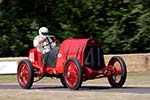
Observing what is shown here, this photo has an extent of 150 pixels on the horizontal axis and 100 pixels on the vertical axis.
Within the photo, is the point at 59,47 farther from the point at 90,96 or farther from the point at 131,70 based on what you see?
the point at 131,70

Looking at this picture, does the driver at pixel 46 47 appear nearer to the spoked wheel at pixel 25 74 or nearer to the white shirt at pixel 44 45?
the white shirt at pixel 44 45

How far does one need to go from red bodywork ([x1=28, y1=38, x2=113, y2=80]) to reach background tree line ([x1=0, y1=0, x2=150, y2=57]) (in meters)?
11.8

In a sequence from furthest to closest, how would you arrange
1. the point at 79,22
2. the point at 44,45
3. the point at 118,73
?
the point at 79,22, the point at 44,45, the point at 118,73

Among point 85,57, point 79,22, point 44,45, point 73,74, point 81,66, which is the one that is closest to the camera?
point 81,66

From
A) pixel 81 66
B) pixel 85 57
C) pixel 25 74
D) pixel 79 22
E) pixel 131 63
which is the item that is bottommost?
pixel 131 63

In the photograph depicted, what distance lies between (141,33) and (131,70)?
418 cm

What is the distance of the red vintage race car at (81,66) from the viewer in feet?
47.3

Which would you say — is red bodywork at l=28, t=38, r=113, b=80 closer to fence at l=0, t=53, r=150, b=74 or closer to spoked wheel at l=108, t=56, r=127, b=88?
spoked wheel at l=108, t=56, r=127, b=88

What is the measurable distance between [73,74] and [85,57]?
673mm

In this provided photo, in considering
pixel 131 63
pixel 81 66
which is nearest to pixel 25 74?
pixel 81 66

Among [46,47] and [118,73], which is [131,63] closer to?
[46,47]

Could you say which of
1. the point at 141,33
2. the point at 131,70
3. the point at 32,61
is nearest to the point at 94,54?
the point at 32,61

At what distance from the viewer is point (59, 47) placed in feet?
50.7

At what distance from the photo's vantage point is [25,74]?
15.9m
